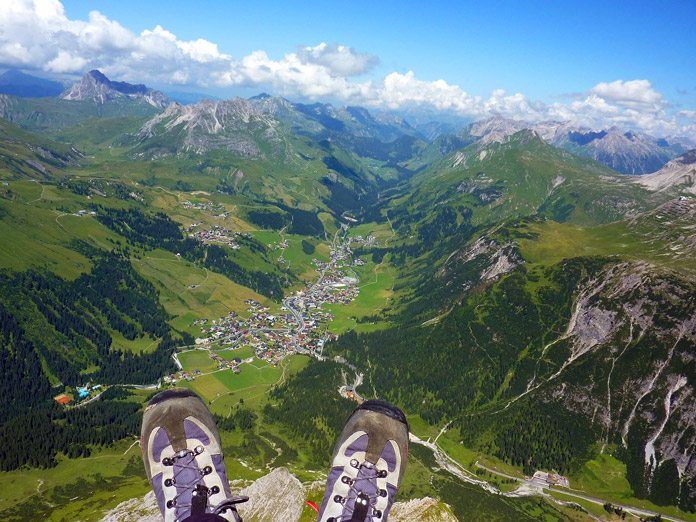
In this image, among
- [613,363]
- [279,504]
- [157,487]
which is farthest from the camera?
[613,363]

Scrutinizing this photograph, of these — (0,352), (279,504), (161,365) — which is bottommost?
(161,365)

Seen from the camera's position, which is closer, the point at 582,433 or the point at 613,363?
the point at 582,433

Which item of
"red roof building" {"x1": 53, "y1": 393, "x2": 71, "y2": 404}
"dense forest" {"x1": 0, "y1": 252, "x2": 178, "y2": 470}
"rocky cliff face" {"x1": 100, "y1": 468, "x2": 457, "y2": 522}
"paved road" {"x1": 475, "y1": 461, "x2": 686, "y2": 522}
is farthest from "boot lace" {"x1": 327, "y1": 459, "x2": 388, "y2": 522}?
"red roof building" {"x1": 53, "y1": 393, "x2": 71, "y2": 404}

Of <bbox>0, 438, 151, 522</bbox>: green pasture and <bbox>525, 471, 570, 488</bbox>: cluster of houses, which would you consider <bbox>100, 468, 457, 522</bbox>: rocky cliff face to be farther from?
<bbox>525, 471, 570, 488</bbox>: cluster of houses

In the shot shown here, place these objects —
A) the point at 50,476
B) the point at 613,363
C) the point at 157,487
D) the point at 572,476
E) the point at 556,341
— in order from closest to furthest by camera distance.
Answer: the point at 157,487, the point at 50,476, the point at 572,476, the point at 613,363, the point at 556,341

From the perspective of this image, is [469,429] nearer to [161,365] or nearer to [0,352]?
[161,365]

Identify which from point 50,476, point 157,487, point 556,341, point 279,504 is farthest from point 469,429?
point 157,487
